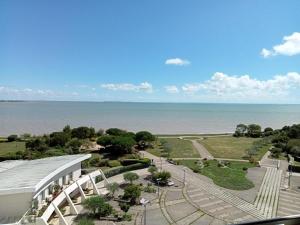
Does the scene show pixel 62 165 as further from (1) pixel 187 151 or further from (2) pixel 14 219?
(1) pixel 187 151

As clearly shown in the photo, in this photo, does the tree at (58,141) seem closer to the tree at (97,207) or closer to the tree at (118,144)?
the tree at (118,144)

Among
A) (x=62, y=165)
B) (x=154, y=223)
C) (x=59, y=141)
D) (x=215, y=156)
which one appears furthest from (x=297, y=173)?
(x=59, y=141)

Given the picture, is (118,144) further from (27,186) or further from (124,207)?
(27,186)

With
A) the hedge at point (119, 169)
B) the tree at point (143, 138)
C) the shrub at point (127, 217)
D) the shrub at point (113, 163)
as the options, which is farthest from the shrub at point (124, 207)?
the tree at point (143, 138)

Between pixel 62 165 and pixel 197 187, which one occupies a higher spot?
pixel 62 165

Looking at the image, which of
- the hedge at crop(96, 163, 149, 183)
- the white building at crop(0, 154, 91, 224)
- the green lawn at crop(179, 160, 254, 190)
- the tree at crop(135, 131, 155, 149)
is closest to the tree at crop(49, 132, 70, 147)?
the tree at crop(135, 131, 155, 149)

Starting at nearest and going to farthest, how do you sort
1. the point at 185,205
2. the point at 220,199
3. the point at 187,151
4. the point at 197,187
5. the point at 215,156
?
the point at 185,205 < the point at 220,199 < the point at 197,187 < the point at 215,156 < the point at 187,151
